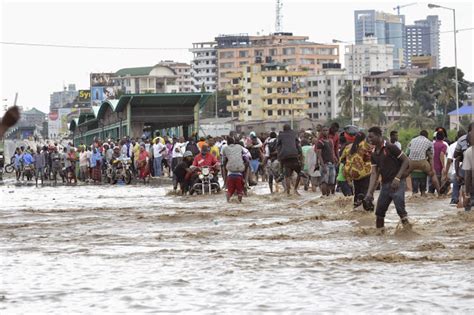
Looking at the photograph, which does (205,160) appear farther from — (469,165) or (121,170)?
(121,170)

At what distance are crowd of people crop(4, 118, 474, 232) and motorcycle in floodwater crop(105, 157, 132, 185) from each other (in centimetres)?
10

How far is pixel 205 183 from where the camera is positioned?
29.9 m

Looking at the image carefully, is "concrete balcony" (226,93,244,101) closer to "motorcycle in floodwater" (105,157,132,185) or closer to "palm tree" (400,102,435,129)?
"palm tree" (400,102,435,129)

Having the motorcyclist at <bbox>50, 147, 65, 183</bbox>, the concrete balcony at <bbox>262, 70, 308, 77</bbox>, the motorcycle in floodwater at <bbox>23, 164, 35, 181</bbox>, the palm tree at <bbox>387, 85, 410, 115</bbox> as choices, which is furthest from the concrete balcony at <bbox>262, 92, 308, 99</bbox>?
the motorcyclist at <bbox>50, 147, 65, 183</bbox>

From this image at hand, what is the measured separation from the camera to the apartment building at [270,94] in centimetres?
19062

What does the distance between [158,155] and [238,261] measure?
29602mm

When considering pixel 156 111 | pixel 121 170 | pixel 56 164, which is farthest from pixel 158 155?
pixel 156 111

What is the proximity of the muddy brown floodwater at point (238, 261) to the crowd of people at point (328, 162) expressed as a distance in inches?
22.8

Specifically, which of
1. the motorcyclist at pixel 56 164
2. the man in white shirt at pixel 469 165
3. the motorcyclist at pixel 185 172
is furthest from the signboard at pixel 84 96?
the man in white shirt at pixel 469 165

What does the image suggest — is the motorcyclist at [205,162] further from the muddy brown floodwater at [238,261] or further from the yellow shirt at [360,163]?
the yellow shirt at [360,163]

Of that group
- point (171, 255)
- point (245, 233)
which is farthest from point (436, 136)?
point (171, 255)

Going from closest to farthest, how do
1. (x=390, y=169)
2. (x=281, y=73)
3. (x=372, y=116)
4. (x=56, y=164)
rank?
(x=390, y=169) < (x=56, y=164) < (x=372, y=116) < (x=281, y=73)

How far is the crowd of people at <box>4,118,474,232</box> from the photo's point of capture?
16.8m

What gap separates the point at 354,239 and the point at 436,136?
9808mm
